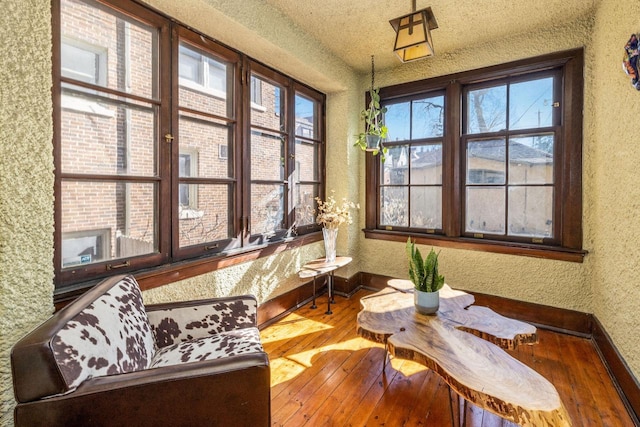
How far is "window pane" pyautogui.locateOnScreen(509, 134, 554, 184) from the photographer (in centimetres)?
273

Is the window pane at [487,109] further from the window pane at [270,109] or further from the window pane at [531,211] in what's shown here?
the window pane at [270,109]

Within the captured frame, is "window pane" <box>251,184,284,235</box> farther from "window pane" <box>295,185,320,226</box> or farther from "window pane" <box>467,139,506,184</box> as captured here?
"window pane" <box>467,139,506,184</box>

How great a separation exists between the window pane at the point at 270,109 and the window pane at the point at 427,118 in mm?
1475

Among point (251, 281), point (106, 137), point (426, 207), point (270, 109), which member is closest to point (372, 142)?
point (426, 207)

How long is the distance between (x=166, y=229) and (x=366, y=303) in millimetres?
1419

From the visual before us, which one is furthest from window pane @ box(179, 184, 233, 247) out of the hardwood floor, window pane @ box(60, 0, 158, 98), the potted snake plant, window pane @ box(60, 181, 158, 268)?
the potted snake plant

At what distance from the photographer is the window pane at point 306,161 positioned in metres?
3.20

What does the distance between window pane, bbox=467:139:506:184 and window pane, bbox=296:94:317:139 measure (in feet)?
5.42

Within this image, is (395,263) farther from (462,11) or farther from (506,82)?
(462,11)

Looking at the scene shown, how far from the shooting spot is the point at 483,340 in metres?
1.59

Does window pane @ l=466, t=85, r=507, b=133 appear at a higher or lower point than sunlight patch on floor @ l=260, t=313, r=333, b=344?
higher

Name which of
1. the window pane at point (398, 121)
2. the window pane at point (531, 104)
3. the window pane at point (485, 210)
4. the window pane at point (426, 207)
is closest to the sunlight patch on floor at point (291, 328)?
the window pane at point (426, 207)

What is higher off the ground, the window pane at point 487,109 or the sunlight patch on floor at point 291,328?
the window pane at point 487,109

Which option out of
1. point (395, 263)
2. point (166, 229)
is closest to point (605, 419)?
point (395, 263)
